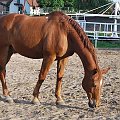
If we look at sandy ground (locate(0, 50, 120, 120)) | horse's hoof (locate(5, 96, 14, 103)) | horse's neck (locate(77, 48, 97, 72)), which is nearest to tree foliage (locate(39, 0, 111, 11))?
sandy ground (locate(0, 50, 120, 120))

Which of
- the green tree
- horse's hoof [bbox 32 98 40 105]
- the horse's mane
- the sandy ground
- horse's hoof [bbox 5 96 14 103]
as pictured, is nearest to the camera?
the sandy ground

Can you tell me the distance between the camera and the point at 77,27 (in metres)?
6.37

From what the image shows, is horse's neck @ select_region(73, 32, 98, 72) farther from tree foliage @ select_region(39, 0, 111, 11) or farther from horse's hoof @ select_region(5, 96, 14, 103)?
tree foliage @ select_region(39, 0, 111, 11)

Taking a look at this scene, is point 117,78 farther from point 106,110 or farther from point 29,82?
point 106,110

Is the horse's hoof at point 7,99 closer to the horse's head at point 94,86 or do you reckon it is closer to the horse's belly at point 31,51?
the horse's belly at point 31,51

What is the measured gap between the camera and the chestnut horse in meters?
6.07

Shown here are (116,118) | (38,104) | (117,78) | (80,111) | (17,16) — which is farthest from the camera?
(117,78)

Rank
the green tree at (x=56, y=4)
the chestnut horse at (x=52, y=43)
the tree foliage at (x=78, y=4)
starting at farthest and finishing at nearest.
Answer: the green tree at (x=56, y=4) → the tree foliage at (x=78, y=4) → the chestnut horse at (x=52, y=43)

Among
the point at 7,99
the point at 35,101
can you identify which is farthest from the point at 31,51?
the point at 7,99

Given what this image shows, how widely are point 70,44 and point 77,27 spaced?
0.33 meters

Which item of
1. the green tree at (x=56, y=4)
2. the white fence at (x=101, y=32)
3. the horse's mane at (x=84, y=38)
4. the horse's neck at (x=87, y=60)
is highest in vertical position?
the green tree at (x=56, y=4)

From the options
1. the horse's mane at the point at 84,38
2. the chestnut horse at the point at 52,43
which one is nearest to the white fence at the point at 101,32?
the chestnut horse at the point at 52,43

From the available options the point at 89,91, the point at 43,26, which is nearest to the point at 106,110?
the point at 89,91

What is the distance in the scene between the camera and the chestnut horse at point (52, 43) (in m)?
6.07
